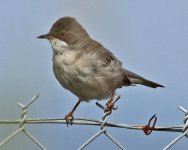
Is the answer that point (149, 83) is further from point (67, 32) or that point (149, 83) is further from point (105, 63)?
point (67, 32)

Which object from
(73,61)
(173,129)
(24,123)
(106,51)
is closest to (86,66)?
(73,61)

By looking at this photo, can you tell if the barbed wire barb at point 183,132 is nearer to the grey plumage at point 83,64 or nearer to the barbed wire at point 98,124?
the barbed wire at point 98,124

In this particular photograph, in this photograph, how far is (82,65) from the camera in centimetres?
552

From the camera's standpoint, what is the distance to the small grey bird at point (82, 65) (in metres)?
5.50

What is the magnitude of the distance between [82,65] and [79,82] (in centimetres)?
19

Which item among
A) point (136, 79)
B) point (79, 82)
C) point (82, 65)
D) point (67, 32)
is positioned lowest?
point (136, 79)

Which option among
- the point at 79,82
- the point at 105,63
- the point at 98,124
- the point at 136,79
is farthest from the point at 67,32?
the point at 98,124

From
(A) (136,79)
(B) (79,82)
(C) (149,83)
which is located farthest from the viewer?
(A) (136,79)

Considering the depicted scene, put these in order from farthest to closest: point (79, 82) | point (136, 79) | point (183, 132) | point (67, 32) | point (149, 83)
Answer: point (136, 79) < point (149, 83) < point (67, 32) < point (79, 82) < point (183, 132)

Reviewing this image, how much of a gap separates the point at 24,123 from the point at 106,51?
266 cm

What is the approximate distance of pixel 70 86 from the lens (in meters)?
5.52

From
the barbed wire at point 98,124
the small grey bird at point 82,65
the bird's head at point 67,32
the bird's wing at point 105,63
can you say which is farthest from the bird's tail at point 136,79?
the barbed wire at point 98,124

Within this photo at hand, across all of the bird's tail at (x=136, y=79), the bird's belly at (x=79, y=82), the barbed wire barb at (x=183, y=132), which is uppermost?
the barbed wire barb at (x=183, y=132)

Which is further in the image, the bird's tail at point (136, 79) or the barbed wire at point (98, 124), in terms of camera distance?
the bird's tail at point (136, 79)
